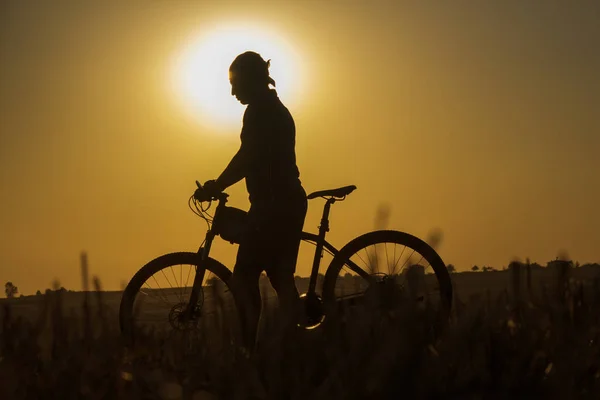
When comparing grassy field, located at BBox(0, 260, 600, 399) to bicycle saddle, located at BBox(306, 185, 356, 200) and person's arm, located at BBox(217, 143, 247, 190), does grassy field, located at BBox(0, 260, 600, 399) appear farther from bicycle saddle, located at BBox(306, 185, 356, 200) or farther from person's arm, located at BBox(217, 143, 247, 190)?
bicycle saddle, located at BBox(306, 185, 356, 200)

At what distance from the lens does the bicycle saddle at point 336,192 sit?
710 centimetres

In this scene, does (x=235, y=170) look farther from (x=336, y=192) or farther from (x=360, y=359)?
(x=360, y=359)

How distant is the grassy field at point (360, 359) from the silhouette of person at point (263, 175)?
2.91 m

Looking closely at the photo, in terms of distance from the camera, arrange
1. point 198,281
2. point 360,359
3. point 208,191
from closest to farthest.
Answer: point 360,359, point 208,191, point 198,281

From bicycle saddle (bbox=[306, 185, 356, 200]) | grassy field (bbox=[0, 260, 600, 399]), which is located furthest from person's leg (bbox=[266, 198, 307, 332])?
grassy field (bbox=[0, 260, 600, 399])

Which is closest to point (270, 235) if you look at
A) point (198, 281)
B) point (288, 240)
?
point (288, 240)

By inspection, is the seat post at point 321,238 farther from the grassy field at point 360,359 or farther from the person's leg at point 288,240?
the grassy field at point 360,359

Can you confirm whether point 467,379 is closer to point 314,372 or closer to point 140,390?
point 314,372

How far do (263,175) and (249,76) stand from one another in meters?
0.74

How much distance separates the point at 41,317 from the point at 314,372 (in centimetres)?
107

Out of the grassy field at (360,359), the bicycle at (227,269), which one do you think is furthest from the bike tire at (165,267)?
the grassy field at (360,359)

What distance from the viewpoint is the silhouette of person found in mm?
6684

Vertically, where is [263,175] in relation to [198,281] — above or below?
above

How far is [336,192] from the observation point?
23.3 feet
